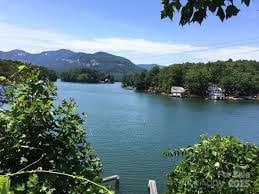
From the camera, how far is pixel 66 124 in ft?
9.87

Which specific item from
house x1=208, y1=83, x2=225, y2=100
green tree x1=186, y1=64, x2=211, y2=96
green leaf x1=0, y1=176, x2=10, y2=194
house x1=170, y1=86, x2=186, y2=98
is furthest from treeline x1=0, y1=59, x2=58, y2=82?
green tree x1=186, y1=64, x2=211, y2=96

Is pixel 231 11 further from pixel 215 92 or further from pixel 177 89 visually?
pixel 177 89

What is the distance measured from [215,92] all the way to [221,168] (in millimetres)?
134435

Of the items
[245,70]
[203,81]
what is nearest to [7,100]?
[203,81]

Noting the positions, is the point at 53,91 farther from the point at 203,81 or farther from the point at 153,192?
the point at 203,81

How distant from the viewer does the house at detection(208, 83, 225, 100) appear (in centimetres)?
13388

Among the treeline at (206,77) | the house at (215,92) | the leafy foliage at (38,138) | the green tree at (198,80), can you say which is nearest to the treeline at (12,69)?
the leafy foliage at (38,138)

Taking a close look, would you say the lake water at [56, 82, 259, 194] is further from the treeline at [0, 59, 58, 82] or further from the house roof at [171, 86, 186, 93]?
the house roof at [171, 86, 186, 93]

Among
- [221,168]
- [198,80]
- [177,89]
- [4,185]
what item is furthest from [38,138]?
[198,80]

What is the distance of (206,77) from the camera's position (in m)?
141

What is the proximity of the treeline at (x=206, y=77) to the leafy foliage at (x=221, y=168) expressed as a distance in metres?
133

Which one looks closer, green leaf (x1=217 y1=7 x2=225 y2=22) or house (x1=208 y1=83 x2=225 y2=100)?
green leaf (x1=217 y1=7 x2=225 y2=22)

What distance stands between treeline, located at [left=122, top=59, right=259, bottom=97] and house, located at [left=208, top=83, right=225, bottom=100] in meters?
1.30

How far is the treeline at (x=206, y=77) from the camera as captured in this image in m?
137
